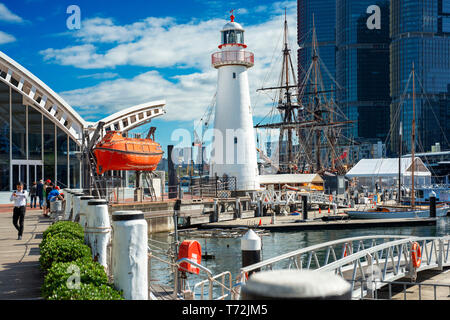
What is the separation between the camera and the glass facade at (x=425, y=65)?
17062 centimetres

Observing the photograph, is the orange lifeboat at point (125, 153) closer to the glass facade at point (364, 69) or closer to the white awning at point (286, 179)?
the white awning at point (286, 179)

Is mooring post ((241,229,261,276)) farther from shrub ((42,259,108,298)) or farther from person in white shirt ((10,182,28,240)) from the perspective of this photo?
person in white shirt ((10,182,28,240))

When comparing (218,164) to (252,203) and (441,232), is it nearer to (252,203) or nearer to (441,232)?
(252,203)

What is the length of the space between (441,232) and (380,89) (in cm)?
15916

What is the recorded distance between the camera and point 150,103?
50688 mm

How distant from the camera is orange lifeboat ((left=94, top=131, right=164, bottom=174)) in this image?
31.3 meters

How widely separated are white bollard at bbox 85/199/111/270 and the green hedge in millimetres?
333

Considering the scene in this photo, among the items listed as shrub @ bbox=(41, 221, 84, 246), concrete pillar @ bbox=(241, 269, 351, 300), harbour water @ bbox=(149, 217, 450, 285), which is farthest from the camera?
harbour water @ bbox=(149, 217, 450, 285)

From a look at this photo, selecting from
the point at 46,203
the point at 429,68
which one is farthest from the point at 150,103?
the point at 429,68

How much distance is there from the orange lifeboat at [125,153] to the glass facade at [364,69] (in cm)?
16408

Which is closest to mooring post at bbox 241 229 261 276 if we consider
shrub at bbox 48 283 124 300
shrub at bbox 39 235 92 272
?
shrub at bbox 39 235 92 272

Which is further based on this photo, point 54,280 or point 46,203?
point 46,203

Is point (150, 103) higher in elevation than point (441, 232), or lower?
higher

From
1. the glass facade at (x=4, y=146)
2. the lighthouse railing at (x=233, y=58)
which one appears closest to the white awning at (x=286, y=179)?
the lighthouse railing at (x=233, y=58)
